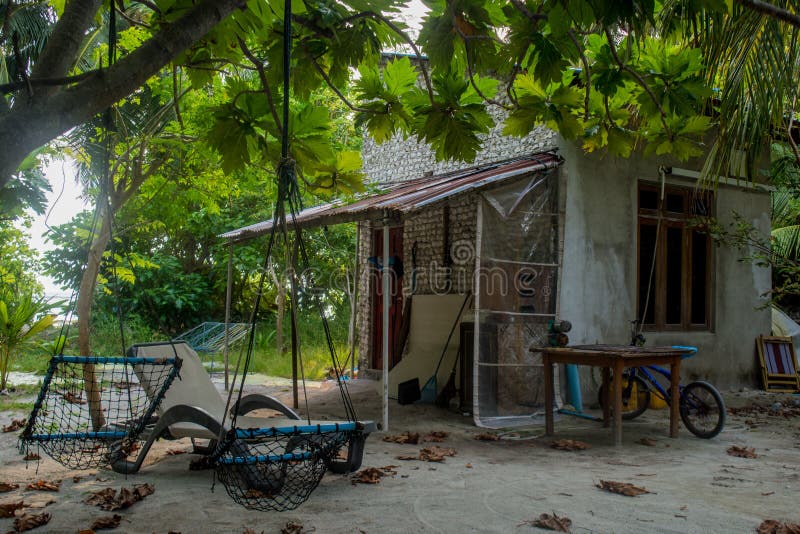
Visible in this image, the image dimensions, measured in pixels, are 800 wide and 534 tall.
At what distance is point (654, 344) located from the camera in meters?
8.32

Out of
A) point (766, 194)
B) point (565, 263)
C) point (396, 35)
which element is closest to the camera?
point (396, 35)

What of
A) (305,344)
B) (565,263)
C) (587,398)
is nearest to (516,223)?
(565,263)

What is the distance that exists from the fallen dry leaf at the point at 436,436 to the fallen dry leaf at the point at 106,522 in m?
3.00

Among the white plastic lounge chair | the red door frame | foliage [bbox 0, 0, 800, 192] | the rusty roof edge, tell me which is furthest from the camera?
the red door frame

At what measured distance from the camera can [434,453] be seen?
5.33 meters

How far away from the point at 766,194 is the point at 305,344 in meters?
8.48

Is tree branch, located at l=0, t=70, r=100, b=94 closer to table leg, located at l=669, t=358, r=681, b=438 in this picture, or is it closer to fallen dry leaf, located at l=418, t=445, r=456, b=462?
fallen dry leaf, located at l=418, t=445, r=456, b=462

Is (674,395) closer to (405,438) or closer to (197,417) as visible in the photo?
(405,438)

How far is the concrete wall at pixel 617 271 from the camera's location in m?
7.64

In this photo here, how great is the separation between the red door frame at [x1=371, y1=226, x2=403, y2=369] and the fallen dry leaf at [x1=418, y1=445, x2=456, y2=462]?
137 inches

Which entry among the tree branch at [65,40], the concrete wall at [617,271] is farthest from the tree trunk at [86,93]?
the concrete wall at [617,271]

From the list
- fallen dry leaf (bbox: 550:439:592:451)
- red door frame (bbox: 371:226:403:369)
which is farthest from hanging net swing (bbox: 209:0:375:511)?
red door frame (bbox: 371:226:403:369)

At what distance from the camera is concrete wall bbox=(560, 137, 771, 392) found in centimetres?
764

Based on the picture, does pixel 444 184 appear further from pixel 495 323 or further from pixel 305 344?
pixel 305 344
